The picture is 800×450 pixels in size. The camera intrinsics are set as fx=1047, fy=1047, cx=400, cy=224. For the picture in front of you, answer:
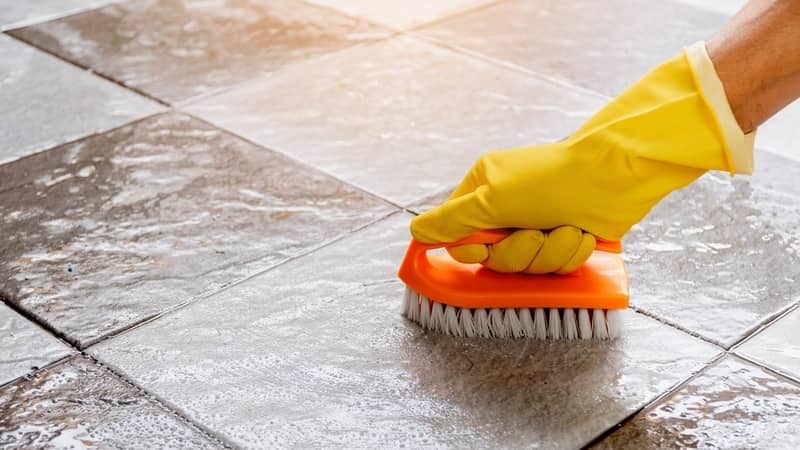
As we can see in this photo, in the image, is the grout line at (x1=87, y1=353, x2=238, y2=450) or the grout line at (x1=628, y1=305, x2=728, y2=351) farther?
the grout line at (x1=628, y1=305, x2=728, y2=351)

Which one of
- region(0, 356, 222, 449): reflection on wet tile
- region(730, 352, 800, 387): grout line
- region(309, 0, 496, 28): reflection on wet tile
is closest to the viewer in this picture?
region(0, 356, 222, 449): reflection on wet tile

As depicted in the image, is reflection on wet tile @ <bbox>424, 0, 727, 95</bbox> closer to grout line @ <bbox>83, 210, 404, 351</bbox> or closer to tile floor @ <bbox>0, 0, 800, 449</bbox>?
tile floor @ <bbox>0, 0, 800, 449</bbox>

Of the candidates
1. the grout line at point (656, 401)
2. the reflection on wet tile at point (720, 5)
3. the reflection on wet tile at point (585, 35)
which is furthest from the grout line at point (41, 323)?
the reflection on wet tile at point (720, 5)

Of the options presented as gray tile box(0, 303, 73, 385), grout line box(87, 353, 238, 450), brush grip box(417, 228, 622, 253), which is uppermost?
brush grip box(417, 228, 622, 253)

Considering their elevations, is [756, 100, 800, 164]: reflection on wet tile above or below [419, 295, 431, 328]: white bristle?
above

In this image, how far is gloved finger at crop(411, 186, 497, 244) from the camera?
1.30 meters

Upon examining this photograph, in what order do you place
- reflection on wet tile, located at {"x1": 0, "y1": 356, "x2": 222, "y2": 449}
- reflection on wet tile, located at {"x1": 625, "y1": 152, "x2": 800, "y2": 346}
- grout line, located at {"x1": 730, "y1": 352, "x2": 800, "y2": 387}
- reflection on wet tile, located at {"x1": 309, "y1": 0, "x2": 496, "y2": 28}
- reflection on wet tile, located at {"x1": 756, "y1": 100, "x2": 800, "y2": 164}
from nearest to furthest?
reflection on wet tile, located at {"x1": 0, "y1": 356, "x2": 222, "y2": 449} < grout line, located at {"x1": 730, "y1": 352, "x2": 800, "y2": 387} < reflection on wet tile, located at {"x1": 625, "y1": 152, "x2": 800, "y2": 346} < reflection on wet tile, located at {"x1": 756, "y1": 100, "x2": 800, "y2": 164} < reflection on wet tile, located at {"x1": 309, "y1": 0, "x2": 496, "y2": 28}

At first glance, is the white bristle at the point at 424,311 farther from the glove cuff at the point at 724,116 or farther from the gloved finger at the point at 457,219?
the glove cuff at the point at 724,116

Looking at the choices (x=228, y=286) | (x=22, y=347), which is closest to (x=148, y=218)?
(x=228, y=286)

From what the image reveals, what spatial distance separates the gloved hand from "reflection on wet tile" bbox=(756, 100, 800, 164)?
615 millimetres

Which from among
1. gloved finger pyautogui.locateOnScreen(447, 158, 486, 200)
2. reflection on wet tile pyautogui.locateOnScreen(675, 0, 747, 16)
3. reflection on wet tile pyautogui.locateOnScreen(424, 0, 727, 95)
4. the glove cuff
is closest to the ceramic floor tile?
reflection on wet tile pyautogui.locateOnScreen(424, 0, 727, 95)

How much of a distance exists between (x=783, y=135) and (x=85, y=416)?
1.32 m

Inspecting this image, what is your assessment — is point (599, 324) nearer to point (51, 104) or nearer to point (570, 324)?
point (570, 324)

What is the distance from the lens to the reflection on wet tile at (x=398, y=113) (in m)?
1.80
